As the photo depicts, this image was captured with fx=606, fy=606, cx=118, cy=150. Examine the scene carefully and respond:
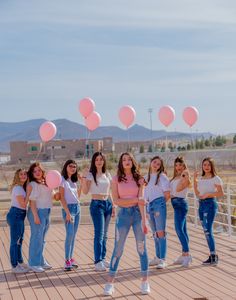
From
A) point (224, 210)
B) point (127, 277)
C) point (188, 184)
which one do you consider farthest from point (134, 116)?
point (224, 210)

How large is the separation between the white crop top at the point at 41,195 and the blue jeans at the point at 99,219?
518 millimetres

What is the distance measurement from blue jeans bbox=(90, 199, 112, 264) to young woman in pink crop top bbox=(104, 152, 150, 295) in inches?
43.0

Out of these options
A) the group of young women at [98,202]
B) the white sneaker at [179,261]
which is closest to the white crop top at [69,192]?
the group of young women at [98,202]

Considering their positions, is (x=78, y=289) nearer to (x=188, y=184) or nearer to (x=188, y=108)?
(x=188, y=184)

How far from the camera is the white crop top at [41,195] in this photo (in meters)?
6.95

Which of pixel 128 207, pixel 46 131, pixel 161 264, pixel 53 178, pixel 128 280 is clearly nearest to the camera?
pixel 128 207

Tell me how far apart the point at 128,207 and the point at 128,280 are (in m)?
1.12

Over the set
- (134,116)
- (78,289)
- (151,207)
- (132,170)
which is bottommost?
(78,289)

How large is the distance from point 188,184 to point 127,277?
131cm

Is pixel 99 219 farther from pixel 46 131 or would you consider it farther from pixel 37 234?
pixel 46 131

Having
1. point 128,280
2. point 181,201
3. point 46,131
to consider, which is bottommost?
point 128,280

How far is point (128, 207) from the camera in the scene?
5.75 m

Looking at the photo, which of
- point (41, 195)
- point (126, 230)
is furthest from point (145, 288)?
A: point (41, 195)

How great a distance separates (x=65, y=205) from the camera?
695 centimetres
